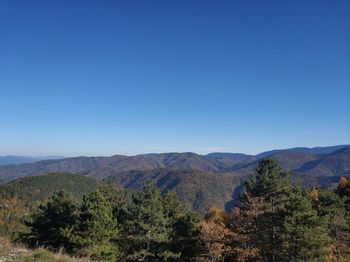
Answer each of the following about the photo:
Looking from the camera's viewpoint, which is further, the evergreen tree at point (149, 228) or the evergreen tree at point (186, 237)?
the evergreen tree at point (186, 237)

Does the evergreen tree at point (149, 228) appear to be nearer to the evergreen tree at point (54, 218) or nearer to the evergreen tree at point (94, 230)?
the evergreen tree at point (94, 230)

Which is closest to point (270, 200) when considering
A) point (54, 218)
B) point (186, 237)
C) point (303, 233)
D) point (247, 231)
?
point (247, 231)

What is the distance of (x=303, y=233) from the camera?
29.1 meters

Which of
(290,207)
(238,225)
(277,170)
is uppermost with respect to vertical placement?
(277,170)

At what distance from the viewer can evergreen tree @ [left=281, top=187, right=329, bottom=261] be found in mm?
29266

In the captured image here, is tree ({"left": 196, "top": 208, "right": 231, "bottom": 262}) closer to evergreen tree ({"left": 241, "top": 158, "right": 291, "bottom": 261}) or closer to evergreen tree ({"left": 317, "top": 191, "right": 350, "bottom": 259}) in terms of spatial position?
evergreen tree ({"left": 241, "top": 158, "right": 291, "bottom": 261})

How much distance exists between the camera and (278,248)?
1323 inches

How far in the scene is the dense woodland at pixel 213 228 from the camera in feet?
100

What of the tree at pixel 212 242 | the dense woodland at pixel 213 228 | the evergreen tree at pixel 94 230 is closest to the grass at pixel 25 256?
the dense woodland at pixel 213 228

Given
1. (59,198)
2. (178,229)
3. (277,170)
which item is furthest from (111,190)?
(277,170)

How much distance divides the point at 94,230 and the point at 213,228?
11.4 m

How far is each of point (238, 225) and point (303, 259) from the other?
800cm

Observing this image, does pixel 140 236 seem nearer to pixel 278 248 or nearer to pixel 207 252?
pixel 207 252

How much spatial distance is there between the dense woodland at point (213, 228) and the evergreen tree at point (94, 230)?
9cm
